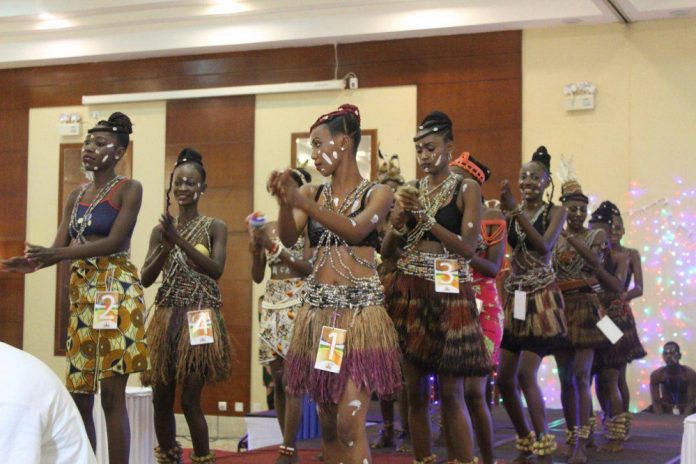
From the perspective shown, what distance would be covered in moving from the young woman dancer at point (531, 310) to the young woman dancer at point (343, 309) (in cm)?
143

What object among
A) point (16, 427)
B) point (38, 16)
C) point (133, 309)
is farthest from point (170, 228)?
point (38, 16)

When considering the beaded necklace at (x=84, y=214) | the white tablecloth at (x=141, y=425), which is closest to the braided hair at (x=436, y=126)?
the beaded necklace at (x=84, y=214)

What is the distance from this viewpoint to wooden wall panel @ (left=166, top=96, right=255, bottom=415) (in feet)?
34.8

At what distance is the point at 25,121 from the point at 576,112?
6.54m

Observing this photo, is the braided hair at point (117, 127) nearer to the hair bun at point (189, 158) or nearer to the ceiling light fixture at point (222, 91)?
the hair bun at point (189, 158)

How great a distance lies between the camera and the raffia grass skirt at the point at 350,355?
12.1 feet

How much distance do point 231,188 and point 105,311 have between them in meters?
6.55

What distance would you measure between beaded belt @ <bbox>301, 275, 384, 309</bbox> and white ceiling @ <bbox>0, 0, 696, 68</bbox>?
578 cm

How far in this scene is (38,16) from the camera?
10.7 m

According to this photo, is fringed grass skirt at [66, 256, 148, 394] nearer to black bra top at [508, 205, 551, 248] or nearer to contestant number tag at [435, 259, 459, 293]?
contestant number tag at [435, 259, 459, 293]

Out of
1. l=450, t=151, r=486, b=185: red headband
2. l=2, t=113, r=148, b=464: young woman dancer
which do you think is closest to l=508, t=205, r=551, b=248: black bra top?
l=450, t=151, r=486, b=185: red headband

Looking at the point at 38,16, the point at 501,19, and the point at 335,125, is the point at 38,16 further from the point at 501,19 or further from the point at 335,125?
the point at 335,125

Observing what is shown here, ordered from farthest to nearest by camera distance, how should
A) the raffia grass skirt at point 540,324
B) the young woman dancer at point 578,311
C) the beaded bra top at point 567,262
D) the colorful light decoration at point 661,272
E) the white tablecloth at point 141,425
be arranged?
1. the colorful light decoration at point 661,272
2. the beaded bra top at point 567,262
3. the young woman dancer at point 578,311
4. the white tablecloth at point 141,425
5. the raffia grass skirt at point 540,324

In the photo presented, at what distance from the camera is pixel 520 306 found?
5355mm
